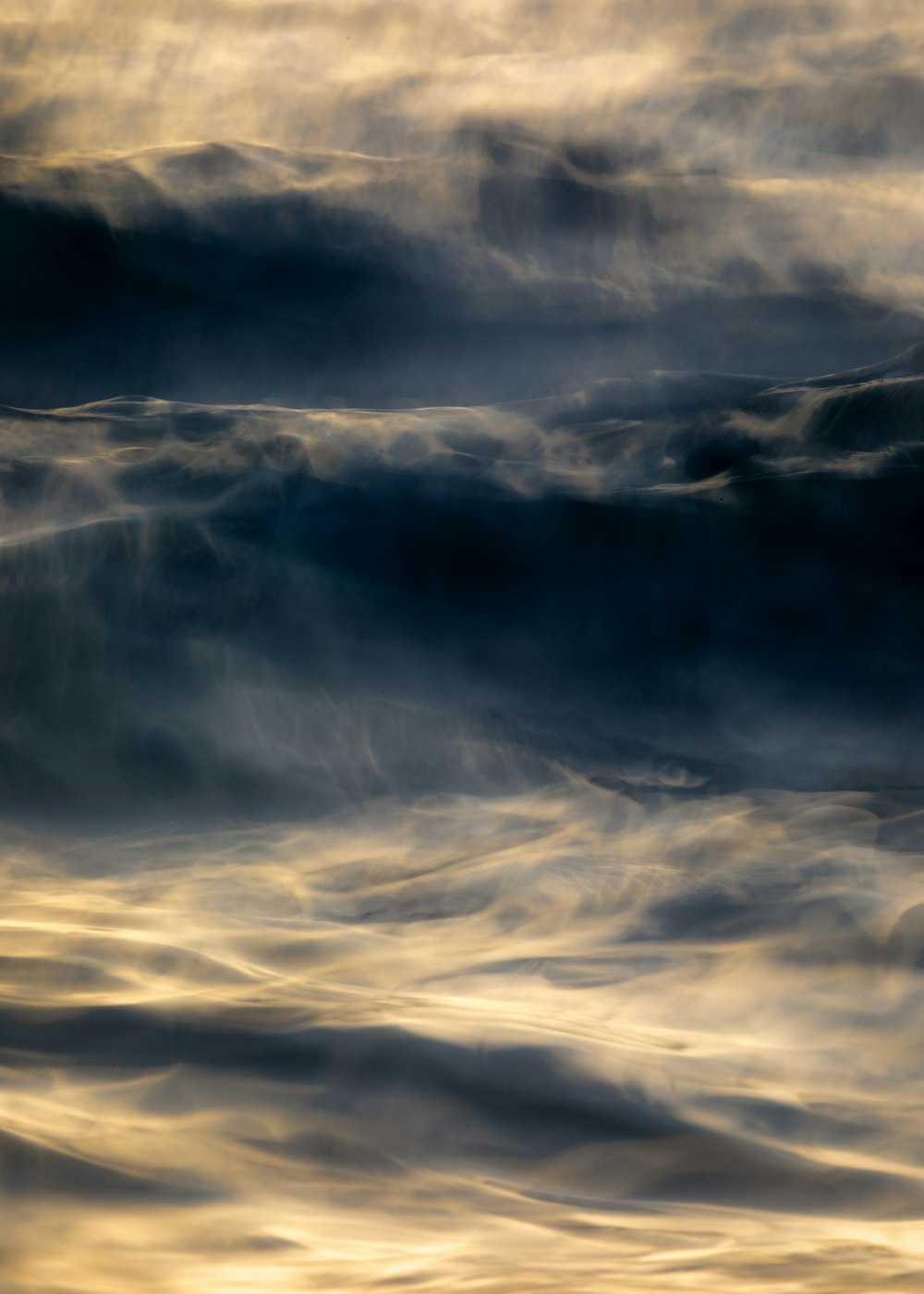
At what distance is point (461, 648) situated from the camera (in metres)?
Result: 2.50

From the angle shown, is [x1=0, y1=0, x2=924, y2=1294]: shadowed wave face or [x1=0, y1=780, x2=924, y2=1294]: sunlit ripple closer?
[x1=0, y1=780, x2=924, y2=1294]: sunlit ripple

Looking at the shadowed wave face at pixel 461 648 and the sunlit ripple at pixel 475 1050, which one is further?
the shadowed wave face at pixel 461 648

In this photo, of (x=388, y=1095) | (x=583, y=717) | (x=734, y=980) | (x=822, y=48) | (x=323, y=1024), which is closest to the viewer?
(x=388, y=1095)

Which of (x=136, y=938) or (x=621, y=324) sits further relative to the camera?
(x=621, y=324)

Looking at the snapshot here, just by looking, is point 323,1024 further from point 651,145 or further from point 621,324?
point 651,145

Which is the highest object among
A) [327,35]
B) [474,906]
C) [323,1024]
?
[327,35]

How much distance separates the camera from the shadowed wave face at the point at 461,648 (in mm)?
1416

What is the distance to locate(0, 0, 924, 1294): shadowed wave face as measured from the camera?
142 centimetres

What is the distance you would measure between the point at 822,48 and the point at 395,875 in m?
2.11

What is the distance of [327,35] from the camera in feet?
9.43

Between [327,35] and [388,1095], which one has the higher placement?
[327,35]

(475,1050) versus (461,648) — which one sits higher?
(461,648)

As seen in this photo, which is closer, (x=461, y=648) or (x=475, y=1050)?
(x=475, y=1050)

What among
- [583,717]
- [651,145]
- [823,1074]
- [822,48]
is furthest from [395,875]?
[822,48]
